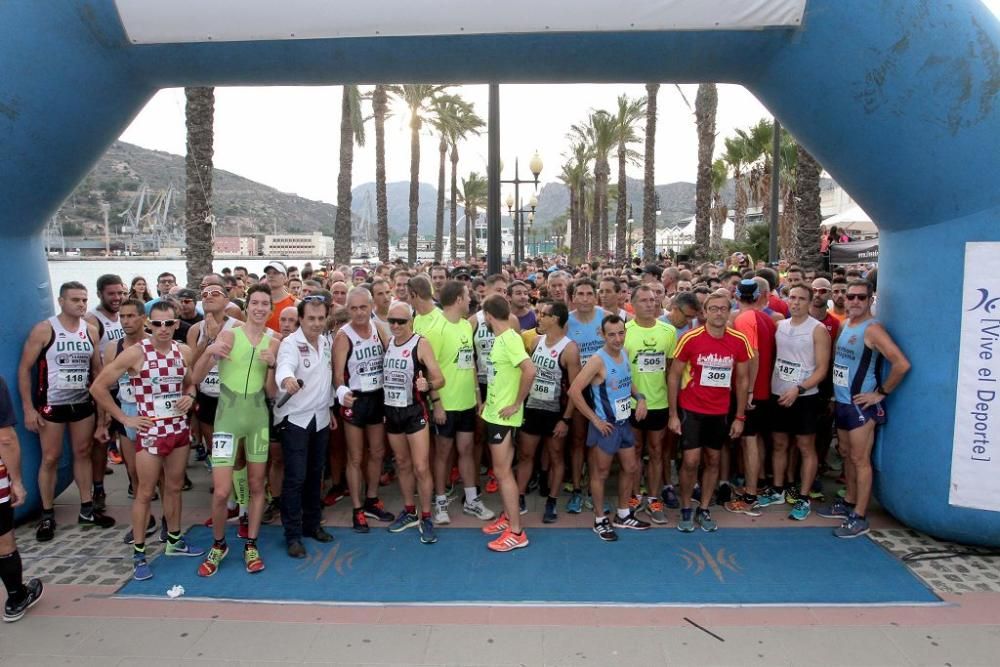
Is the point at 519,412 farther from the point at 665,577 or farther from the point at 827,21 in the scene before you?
the point at 827,21

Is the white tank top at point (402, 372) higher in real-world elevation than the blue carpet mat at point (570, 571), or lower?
higher

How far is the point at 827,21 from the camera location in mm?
4523

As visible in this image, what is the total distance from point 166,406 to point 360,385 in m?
1.39

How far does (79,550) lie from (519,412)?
3.52m

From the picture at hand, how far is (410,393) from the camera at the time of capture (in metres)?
5.15

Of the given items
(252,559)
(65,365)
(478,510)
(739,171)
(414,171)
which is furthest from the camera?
(739,171)

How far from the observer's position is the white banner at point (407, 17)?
4.73m

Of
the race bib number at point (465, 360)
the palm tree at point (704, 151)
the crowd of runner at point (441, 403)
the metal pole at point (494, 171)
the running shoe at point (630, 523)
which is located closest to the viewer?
the crowd of runner at point (441, 403)

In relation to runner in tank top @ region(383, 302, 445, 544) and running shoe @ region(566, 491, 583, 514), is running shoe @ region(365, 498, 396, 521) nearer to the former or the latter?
runner in tank top @ region(383, 302, 445, 544)

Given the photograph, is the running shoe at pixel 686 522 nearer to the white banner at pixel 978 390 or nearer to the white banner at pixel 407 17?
the white banner at pixel 978 390

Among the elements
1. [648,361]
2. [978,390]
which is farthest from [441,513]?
[978,390]

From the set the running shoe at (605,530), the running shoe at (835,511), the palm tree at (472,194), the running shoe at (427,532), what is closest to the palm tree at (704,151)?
the running shoe at (835,511)

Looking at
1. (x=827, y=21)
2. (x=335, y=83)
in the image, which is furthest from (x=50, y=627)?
(x=827, y=21)

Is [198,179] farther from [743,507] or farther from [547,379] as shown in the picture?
[743,507]
